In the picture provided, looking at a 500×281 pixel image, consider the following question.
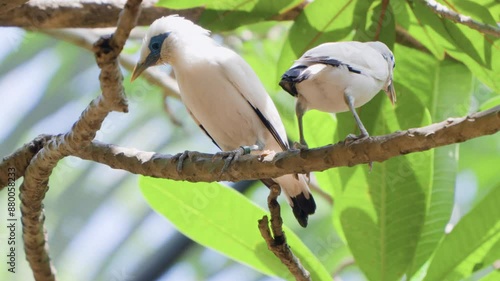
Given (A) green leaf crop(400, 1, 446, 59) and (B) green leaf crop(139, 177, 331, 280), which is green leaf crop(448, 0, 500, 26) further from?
(B) green leaf crop(139, 177, 331, 280)


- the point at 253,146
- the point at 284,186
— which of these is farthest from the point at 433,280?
the point at 253,146

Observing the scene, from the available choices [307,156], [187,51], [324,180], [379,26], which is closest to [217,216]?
[324,180]

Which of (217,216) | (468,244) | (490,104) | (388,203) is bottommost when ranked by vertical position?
(468,244)

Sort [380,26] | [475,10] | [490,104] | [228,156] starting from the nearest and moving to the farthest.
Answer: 1. [228,156]
2. [475,10]
3. [380,26]
4. [490,104]

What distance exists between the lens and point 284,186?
2584 millimetres

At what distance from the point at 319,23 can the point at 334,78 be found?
0.74m

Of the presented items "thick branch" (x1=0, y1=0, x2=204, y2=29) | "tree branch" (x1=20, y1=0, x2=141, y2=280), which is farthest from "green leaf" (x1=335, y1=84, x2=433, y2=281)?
"tree branch" (x1=20, y1=0, x2=141, y2=280)

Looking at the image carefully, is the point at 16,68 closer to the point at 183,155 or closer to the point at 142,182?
the point at 142,182

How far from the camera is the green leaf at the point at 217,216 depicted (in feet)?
8.91

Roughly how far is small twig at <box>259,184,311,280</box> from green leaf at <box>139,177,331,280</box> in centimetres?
51

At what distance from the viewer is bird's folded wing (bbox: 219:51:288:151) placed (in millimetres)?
2473

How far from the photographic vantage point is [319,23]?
2615mm

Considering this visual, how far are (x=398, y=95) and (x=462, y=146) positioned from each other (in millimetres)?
1487

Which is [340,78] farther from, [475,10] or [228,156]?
[475,10]
